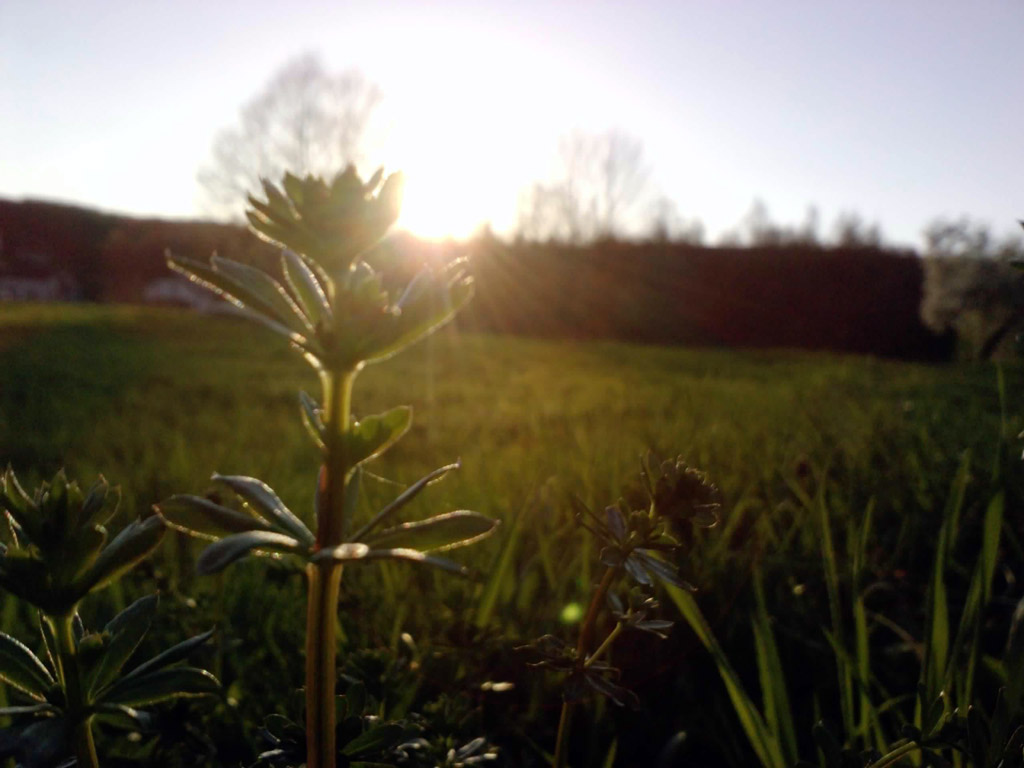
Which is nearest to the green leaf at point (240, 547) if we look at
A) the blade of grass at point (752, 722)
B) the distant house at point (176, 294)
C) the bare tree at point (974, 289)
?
the blade of grass at point (752, 722)

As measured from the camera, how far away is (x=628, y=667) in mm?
1361

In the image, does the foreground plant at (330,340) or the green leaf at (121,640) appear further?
the green leaf at (121,640)

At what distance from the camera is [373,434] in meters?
0.47

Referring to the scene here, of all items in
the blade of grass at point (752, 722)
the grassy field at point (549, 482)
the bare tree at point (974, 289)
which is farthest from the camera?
the bare tree at point (974, 289)

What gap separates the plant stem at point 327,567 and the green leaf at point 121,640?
0.17 meters

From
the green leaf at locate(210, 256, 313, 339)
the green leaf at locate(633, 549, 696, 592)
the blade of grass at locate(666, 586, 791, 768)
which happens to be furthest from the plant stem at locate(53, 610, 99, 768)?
the blade of grass at locate(666, 586, 791, 768)

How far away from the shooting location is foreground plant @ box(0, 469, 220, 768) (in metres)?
0.49

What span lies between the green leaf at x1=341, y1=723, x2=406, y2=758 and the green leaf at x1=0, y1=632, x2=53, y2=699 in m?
0.20

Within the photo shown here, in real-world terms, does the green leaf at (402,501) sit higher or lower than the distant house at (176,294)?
higher

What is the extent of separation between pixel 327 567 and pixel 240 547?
0.23 feet

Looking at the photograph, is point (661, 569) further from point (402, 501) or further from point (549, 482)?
point (549, 482)

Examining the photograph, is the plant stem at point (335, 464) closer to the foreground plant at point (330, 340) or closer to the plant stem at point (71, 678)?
the foreground plant at point (330, 340)

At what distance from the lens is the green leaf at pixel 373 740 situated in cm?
56

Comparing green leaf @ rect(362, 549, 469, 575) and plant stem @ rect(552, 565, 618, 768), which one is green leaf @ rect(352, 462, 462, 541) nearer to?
green leaf @ rect(362, 549, 469, 575)
